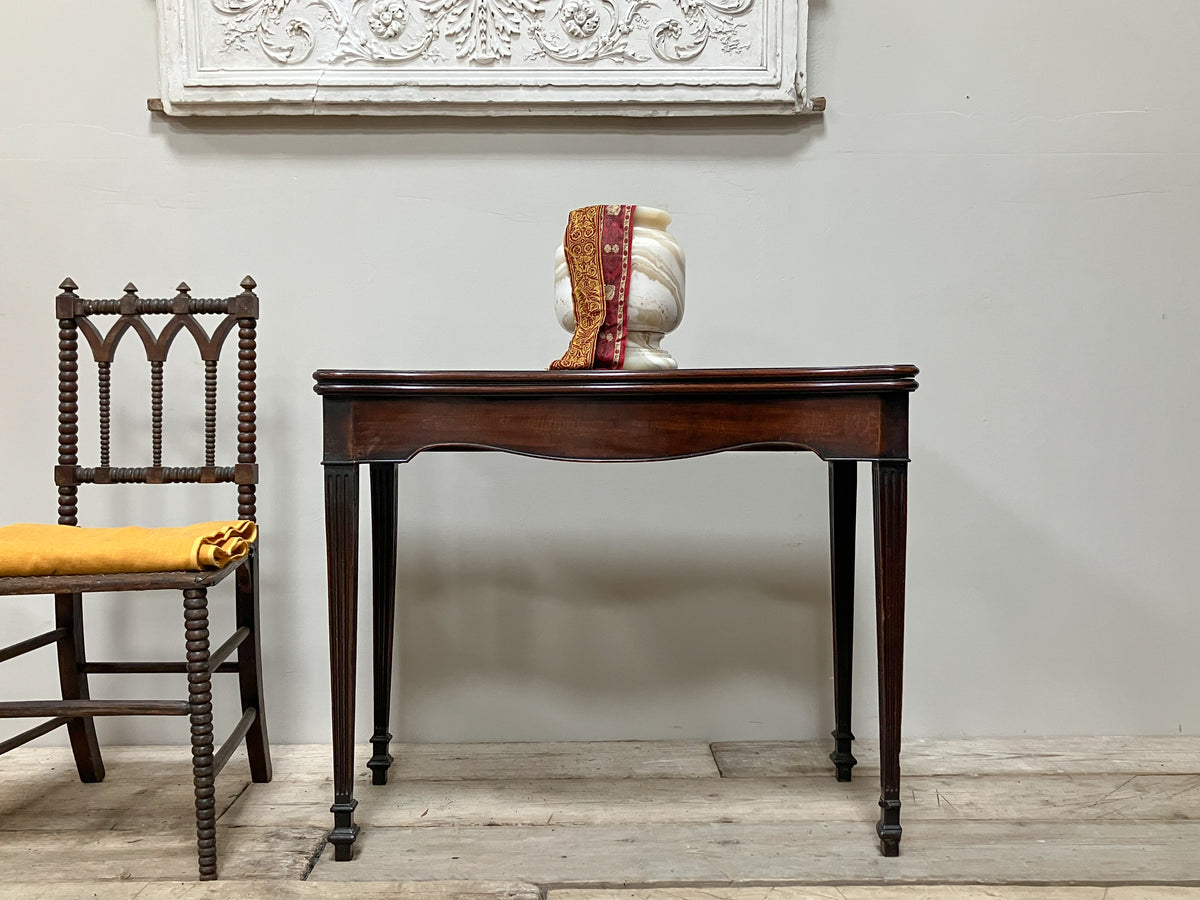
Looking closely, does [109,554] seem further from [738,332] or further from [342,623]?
[738,332]

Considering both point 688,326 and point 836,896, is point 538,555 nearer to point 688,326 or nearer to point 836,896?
point 688,326

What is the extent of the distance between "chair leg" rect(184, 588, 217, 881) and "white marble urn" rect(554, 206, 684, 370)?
0.77 metres

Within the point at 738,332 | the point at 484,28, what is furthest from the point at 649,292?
the point at 484,28

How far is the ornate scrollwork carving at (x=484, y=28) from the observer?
1.90m

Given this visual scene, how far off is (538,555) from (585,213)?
840 mm

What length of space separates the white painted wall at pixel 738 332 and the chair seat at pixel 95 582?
608mm

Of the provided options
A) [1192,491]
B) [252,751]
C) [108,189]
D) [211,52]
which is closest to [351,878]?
[252,751]

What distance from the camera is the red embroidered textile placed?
1.44m

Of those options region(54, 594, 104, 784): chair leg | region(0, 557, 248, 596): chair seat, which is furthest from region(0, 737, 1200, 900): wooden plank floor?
region(0, 557, 248, 596): chair seat

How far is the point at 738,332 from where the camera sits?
198 cm

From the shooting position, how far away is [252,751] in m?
1.72

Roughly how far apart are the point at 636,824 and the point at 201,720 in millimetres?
755

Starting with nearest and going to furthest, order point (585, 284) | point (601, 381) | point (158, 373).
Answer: point (601, 381), point (585, 284), point (158, 373)

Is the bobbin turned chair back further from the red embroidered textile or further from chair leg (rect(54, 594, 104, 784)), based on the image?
the red embroidered textile
